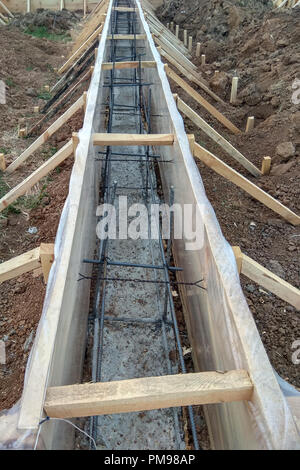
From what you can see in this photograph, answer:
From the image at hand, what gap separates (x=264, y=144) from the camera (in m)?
6.70

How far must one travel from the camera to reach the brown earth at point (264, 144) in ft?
12.5

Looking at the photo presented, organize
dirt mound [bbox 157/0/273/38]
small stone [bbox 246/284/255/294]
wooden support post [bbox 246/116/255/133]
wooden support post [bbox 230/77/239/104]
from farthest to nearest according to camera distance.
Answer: dirt mound [bbox 157/0/273/38], wooden support post [bbox 230/77/239/104], wooden support post [bbox 246/116/255/133], small stone [bbox 246/284/255/294]

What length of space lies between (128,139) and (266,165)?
8.20ft

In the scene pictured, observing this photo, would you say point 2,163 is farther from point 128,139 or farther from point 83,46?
point 83,46

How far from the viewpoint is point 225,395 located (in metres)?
2.07

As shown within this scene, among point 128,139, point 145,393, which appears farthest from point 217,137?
point 145,393

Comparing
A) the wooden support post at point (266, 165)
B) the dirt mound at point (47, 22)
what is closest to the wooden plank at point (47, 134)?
the wooden support post at point (266, 165)

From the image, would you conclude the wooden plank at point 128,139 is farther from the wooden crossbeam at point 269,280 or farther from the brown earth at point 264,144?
the wooden crossbeam at point 269,280

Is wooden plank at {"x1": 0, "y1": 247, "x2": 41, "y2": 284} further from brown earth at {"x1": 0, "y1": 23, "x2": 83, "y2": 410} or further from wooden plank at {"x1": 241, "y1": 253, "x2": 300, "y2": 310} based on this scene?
wooden plank at {"x1": 241, "y1": 253, "x2": 300, "y2": 310}

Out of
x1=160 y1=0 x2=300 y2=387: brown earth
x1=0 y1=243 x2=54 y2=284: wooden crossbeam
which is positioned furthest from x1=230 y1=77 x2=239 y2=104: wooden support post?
x1=0 y1=243 x2=54 y2=284: wooden crossbeam

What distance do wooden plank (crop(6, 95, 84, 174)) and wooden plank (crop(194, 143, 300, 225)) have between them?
2.22 meters

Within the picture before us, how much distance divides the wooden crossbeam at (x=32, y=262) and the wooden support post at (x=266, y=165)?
164 inches

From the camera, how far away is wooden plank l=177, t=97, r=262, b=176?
19.1 ft

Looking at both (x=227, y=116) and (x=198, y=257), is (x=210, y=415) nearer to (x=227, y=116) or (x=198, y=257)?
(x=198, y=257)
